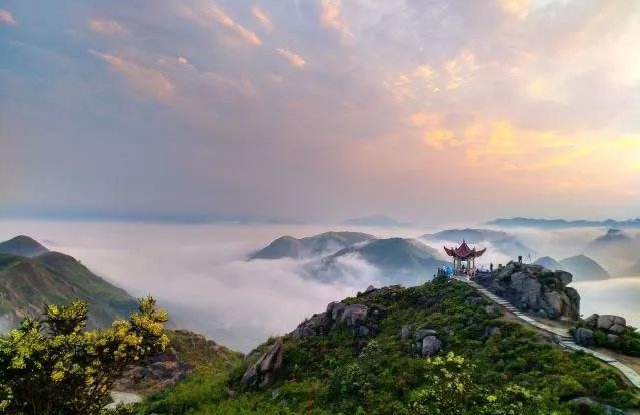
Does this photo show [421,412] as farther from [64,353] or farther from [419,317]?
[419,317]

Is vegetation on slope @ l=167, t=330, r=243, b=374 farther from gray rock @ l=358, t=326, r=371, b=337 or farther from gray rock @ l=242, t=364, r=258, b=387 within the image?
gray rock @ l=358, t=326, r=371, b=337

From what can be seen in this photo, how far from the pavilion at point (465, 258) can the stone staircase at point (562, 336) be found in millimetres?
6987

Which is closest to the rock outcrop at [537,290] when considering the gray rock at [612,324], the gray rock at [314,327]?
the gray rock at [612,324]

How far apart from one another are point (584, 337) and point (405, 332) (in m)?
14.9

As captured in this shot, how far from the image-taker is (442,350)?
3438 centimetres

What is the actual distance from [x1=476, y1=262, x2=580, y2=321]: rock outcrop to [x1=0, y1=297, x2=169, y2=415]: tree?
3533 centimetres

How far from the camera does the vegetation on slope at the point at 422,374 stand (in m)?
21.9

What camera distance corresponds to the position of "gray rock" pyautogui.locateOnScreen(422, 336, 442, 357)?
34.6 m

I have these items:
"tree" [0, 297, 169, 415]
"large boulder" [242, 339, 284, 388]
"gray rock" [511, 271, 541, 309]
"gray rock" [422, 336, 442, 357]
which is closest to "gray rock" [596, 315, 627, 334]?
"gray rock" [511, 271, 541, 309]

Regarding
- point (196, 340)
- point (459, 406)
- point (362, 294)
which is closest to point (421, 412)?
point (459, 406)

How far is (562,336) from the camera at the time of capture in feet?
107

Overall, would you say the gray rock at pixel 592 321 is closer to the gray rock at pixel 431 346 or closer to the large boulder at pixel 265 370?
the gray rock at pixel 431 346

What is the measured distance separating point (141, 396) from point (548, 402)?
164 ft

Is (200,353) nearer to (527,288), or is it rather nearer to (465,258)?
(465,258)
